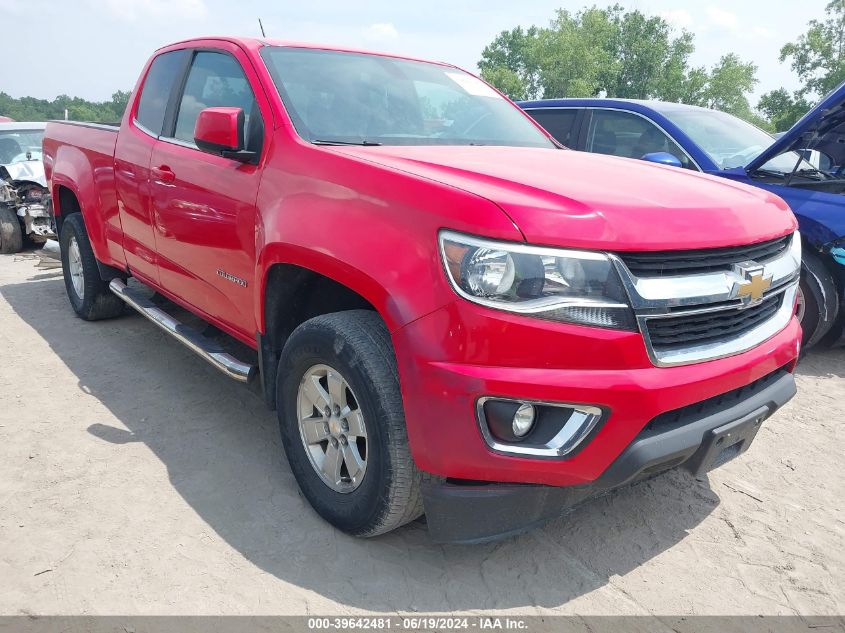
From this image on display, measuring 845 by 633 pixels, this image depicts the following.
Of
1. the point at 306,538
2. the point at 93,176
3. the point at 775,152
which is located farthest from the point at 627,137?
the point at 306,538

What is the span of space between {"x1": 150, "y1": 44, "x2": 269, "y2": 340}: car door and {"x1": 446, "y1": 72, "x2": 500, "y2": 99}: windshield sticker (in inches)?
46.9

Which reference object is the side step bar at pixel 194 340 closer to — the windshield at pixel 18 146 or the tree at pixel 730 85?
the windshield at pixel 18 146

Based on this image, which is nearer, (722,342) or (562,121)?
(722,342)

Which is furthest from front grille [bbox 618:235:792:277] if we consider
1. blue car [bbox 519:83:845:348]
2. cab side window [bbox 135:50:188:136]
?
cab side window [bbox 135:50:188:136]

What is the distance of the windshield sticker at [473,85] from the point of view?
370cm

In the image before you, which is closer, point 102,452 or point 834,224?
point 102,452

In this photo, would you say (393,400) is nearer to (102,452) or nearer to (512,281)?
(512,281)

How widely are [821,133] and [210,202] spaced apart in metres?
3.70

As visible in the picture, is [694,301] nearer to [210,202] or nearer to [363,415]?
[363,415]

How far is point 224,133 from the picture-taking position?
2762 mm

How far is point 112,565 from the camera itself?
238cm

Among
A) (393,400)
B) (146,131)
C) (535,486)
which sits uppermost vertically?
(146,131)

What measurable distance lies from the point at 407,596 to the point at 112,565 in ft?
3.46
